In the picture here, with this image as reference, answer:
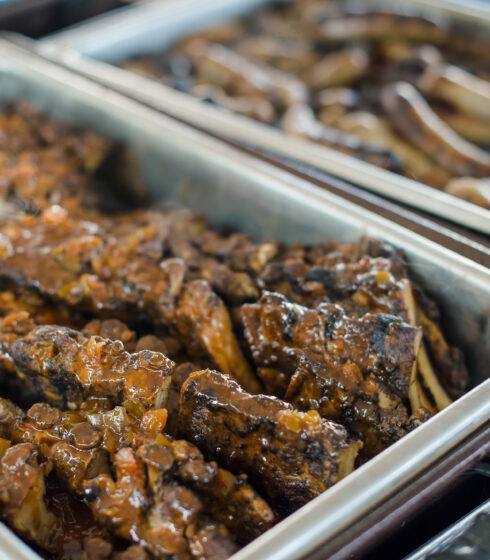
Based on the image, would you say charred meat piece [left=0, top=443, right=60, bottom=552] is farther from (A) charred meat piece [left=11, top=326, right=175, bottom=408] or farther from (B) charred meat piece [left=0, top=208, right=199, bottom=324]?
(B) charred meat piece [left=0, top=208, right=199, bottom=324]

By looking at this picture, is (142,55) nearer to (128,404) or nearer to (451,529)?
(128,404)

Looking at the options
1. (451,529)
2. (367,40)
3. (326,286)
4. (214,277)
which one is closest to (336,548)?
(451,529)

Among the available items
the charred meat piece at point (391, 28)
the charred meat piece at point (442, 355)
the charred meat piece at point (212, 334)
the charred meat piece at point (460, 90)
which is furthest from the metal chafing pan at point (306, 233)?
Answer: the charred meat piece at point (391, 28)

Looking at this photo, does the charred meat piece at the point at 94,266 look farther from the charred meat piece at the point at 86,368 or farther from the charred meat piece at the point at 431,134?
the charred meat piece at the point at 431,134

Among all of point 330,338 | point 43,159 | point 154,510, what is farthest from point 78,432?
point 43,159

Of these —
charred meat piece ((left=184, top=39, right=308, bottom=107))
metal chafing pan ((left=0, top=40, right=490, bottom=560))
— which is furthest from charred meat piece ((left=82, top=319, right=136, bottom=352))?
charred meat piece ((left=184, top=39, right=308, bottom=107))

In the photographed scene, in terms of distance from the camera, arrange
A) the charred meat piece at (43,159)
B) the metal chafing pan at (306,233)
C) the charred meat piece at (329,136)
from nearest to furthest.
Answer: the metal chafing pan at (306,233) → the charred meat piece at (43,159) → the charred meat piece at (329,136)

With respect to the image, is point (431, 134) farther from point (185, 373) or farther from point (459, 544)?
point (459, 544)
